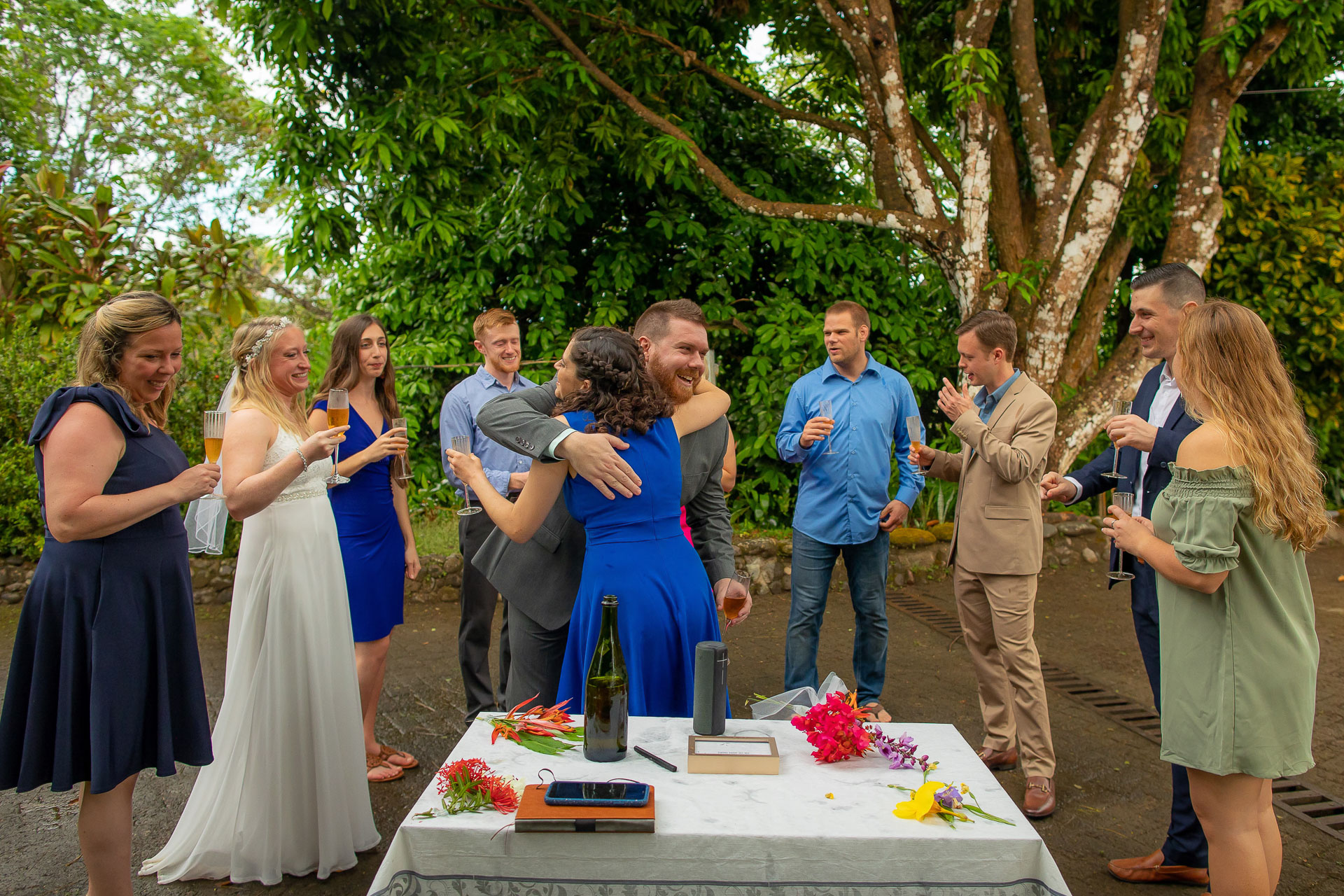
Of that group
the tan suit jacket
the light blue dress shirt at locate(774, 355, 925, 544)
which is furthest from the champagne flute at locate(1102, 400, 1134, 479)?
the light blue dress shirt at locate(774, 355, 925, 544)

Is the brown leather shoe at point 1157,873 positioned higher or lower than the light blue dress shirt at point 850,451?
lower

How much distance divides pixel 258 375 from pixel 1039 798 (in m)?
3.47

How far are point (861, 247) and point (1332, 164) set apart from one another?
17.6 feet

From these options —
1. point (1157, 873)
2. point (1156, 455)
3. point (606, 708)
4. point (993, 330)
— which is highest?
point (993, 330)

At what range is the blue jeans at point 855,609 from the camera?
15.0 ft

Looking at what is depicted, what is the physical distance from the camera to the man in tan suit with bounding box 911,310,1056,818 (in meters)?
3.75

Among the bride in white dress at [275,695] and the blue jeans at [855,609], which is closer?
the bride in white dress at [275,695]

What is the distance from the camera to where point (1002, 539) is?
385 centimetres

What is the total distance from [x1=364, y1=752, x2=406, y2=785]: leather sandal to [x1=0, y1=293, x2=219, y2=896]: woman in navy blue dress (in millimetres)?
1305

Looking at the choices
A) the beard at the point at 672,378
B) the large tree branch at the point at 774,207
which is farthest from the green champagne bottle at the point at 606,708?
the large tree branch at the point at 774,207

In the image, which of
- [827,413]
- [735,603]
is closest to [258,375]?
[735,603]

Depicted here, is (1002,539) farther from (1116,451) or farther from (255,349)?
(255,349)

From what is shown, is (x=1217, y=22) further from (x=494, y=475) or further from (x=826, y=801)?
(x=826, y=801)

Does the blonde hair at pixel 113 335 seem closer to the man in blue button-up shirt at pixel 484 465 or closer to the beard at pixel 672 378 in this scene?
the beard at pixel 672 378
